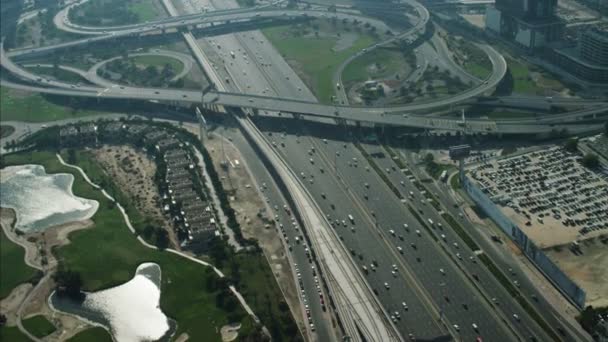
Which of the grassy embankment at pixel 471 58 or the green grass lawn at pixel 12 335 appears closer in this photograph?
the green grass lawn at pixel 12 335

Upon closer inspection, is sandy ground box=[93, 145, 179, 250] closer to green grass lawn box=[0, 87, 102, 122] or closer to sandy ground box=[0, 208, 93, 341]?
sandy ground box=[0, 208, 93, 341]

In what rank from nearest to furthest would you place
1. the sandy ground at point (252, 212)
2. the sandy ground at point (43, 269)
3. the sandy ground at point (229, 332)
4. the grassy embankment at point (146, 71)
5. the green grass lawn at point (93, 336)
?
1. the sandy ground at point (229, 332)
2. the green grass lawn at point (93, 336)
3. the sandy ground at point (43, 269)
4. the sandy ground at point (252, 212)
5. the grassy embankment at point (146, 71)

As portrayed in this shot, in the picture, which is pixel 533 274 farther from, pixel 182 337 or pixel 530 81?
pixel 530 81

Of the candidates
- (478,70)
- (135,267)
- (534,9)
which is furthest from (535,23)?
(135,267)

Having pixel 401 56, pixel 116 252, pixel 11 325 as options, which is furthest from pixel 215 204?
pixel 401 56

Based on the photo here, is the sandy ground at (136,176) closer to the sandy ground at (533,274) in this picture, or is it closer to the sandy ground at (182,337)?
the sandy ground at (182,337)

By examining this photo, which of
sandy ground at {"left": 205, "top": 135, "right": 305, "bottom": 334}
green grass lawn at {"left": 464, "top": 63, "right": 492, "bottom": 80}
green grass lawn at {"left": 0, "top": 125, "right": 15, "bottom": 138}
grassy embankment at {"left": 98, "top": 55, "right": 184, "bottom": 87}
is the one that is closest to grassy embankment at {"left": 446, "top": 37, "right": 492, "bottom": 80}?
green grass lawn at {"left": 464, "top": 63, "right": 492, "bottom": 80}

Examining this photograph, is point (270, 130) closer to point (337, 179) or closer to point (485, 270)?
point (337, 179)

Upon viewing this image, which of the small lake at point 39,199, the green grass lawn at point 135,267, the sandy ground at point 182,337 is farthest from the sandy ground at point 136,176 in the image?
the sandy ground at point 182,337
